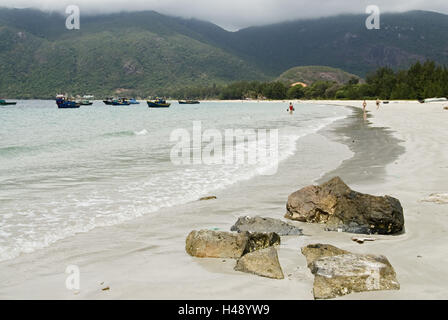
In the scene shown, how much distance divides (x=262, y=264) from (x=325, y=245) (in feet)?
3.32

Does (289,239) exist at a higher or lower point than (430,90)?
lower

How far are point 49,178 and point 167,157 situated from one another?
5730mm

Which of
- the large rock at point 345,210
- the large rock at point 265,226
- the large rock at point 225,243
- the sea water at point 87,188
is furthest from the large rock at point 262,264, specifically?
the sea water at point 87,188

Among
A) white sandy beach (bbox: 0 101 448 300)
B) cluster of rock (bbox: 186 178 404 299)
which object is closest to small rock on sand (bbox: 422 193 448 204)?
white sandy beach (bbox: 0 101 448 300)

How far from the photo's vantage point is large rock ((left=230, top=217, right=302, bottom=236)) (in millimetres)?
6469

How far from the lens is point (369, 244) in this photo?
19.4ft

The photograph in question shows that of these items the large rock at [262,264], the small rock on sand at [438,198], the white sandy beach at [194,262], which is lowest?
the white sandy beach at [194,262]

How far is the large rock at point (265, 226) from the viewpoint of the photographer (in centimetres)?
647

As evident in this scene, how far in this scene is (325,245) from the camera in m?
5.31

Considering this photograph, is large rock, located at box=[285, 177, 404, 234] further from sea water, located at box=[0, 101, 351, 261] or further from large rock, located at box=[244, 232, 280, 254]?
sea water, located at box=[0, 101, 351, 261]

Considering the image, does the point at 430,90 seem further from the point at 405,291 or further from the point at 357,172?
the point at 405,291

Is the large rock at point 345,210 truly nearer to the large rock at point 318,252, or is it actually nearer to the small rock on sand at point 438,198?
the large rock at point 318,252

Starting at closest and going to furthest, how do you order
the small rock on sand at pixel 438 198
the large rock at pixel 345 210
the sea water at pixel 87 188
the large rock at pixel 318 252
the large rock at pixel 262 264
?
the large rock at pixel 262 264 → the large rock at pixel 318 252 → the large rock at pixel 345 210 → the sea water at pixel 87 188 → the small rock on sand at pixel 438 198
